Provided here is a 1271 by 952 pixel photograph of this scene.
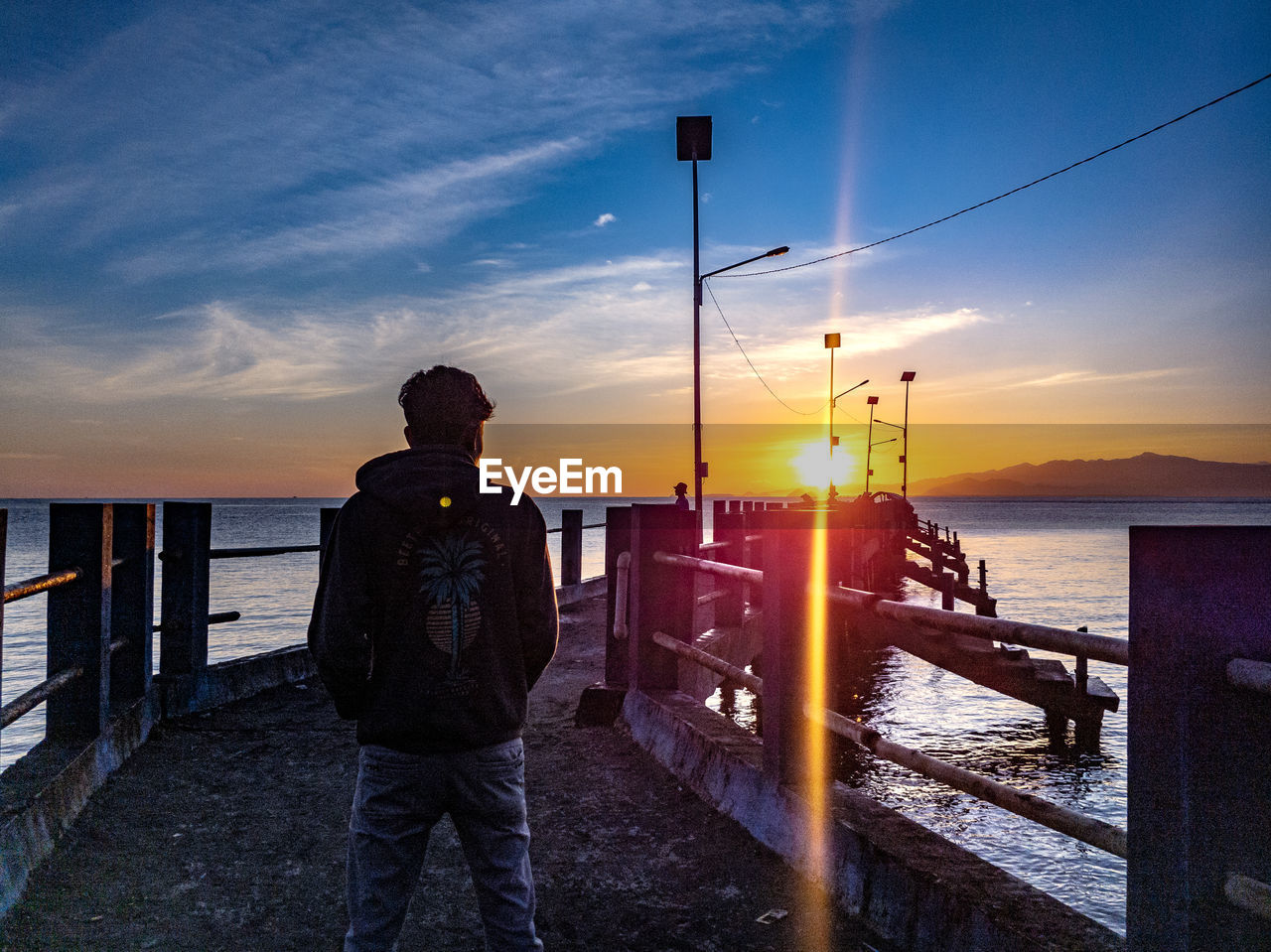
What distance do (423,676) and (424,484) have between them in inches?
19.4

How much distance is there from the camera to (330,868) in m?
3.73

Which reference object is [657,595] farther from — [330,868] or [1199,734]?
[1199,734]

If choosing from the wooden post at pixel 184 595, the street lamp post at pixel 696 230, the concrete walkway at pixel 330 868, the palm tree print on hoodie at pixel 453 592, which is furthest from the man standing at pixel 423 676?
the street lamp post at pixel 696 230

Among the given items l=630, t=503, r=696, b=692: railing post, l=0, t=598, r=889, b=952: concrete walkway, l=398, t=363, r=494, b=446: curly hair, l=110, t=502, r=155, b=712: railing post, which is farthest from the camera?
l=630, t=503, r=696, b=692: railing post

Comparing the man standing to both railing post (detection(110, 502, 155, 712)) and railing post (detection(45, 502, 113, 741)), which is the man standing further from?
railing post (detection(110, 502, 155, 712))

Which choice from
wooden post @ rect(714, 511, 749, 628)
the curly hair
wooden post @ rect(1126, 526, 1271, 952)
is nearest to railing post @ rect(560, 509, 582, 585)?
wooden post @ rect(714, 511, 749, 628)

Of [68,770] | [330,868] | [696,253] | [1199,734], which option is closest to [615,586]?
[330,868]

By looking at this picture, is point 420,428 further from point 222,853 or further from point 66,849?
point 66,849

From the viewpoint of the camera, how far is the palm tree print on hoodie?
2.24m

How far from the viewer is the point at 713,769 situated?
4.52m

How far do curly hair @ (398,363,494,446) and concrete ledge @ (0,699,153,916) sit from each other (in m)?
2.58

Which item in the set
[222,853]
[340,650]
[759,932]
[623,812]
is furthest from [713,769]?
[340,650]

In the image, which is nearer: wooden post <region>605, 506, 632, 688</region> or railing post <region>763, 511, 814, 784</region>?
railing post <region>763, 511, 814, 784</region>

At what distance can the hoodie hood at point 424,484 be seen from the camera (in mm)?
2209
